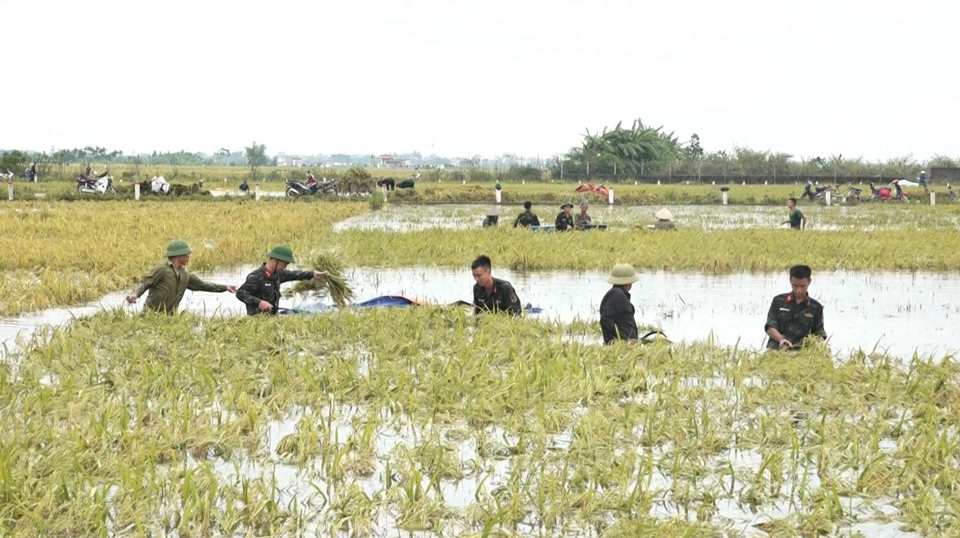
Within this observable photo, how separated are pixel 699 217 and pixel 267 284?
62.3 ft

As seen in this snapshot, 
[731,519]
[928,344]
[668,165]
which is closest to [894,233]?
[928,344]

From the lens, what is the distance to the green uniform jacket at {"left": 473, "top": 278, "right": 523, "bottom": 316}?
366 inches

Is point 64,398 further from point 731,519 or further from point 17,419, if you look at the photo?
point 731,519

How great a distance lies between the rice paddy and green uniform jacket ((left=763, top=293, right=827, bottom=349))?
12.4 inches

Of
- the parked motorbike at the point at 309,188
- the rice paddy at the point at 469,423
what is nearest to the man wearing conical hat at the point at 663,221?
the rice paddy at the point at 469,423

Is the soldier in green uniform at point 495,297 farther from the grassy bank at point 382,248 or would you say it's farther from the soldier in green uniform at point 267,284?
the grassy bank at point 382,248

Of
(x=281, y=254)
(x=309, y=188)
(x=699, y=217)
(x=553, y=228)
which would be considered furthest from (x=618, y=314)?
(x=309, y=188)

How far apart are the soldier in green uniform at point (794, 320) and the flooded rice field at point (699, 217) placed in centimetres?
1286

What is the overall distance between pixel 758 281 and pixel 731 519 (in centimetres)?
945

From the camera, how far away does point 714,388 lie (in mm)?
6875

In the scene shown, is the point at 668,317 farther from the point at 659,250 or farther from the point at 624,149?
the point at 624,149

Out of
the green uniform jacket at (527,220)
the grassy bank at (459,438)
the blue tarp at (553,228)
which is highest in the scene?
the green uniform jacket at (527,220)

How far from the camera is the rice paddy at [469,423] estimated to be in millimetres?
4508

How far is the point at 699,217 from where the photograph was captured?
26.9 m
